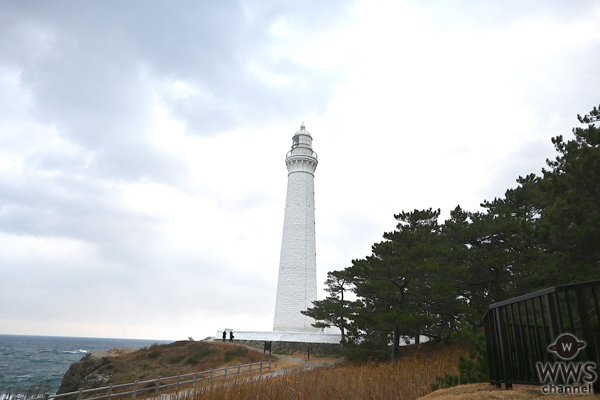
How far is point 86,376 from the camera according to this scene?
94.0 feet

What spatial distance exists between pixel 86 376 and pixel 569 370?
1270 inches

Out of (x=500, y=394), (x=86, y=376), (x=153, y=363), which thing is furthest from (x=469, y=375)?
(x=86, y=376)

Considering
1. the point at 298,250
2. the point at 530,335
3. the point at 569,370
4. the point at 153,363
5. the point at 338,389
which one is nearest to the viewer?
the point at 569,370

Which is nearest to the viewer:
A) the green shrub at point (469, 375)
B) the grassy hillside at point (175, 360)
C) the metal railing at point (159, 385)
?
the green shrub at point (469, 375)

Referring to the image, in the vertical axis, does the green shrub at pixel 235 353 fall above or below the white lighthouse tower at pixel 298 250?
below

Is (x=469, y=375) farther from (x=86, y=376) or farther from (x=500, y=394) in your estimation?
(x=86, y=376)

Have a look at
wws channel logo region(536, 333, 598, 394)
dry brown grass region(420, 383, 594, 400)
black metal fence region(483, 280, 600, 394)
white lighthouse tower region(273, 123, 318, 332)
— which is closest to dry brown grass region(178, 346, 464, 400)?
dry brown grass region(420, 383, 594, 400)

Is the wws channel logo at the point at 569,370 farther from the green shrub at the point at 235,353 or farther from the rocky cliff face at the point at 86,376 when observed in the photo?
the rocky cliff face at the point at 86,376

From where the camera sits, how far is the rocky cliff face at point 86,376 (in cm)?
2722

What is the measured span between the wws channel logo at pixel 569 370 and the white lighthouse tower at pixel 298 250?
1195 inches

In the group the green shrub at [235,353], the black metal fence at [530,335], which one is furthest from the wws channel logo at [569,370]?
the green shrub at [235,353]

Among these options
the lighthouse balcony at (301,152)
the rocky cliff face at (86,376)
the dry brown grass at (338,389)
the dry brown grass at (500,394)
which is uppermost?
the lighthouse balcony at (301,152)

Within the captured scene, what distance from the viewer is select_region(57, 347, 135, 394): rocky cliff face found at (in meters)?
27.2

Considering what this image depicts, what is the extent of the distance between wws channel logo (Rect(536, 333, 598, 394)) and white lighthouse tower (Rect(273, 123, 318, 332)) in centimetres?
3035
